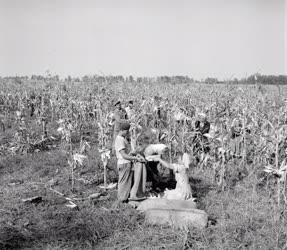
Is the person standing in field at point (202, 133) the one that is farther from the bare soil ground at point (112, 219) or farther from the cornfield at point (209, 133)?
the bare soil ground at point (112, 219)

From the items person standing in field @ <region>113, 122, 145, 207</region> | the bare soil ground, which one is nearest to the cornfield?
the bare soil ground

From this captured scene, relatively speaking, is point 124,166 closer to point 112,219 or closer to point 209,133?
point 112,219

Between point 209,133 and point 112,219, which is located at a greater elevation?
point 209,133

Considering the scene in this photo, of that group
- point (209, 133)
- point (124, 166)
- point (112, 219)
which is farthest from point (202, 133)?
point (112, 219)

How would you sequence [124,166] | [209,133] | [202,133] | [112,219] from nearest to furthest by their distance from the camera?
[112,219] < [124,166] < [209,133] < [202,133]

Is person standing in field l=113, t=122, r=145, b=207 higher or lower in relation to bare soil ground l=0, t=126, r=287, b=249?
higher

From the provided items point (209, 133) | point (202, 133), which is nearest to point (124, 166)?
point (209, 133)

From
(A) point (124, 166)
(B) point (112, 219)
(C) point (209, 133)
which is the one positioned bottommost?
(B) point (112, 219)

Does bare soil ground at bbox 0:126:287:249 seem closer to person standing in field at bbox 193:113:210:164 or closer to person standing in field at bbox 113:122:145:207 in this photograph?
person standing in field at bbox 113:122:145:207

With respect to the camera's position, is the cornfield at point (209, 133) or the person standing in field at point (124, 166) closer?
the person standing in field at point (124, 166)

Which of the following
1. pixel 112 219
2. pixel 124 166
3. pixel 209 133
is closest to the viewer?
pixel 112 219

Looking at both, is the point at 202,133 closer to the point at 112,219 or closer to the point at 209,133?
the point at 209,133

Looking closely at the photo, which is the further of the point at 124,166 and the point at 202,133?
the point at 202,133

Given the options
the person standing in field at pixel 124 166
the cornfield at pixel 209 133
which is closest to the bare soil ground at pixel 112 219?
the person standing in field at pixel 124 166
